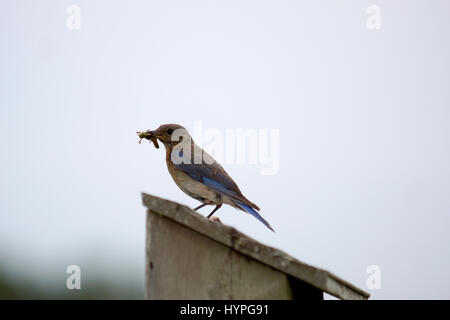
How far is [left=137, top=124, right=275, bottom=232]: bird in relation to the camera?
659 cm

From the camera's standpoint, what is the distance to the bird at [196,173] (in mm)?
6590

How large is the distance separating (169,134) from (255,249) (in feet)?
11.0

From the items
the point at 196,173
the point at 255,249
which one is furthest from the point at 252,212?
the point at 255,249

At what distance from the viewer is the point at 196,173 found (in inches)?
265

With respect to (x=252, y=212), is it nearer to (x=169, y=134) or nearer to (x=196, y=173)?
(x=196, y=173)

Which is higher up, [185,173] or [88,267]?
[185,173]

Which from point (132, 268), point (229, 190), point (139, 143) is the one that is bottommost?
point (132, 268)

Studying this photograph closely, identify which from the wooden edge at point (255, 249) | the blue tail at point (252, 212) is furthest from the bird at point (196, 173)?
the wooden edge at point (255, 249)

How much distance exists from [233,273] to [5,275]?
25.8 ft

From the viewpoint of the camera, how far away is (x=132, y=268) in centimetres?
1299

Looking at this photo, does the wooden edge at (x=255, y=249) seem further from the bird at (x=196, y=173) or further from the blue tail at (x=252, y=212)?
the bird at (x=196, y=173)
